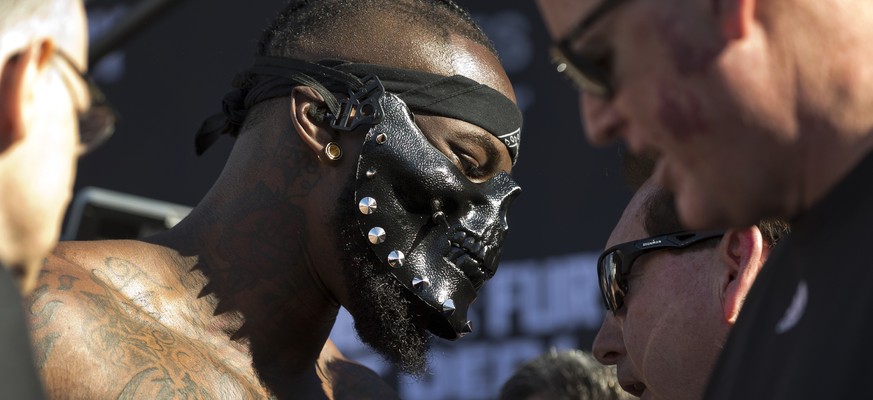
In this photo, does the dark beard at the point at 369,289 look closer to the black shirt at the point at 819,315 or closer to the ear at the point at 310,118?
the ear at the point at 310,118

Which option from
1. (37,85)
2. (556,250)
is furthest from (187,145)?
(37,85)

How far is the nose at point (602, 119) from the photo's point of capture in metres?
1.66

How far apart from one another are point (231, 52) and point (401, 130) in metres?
3.16

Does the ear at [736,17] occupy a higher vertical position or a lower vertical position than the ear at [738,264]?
higher

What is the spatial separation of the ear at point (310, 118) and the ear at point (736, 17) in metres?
1.99

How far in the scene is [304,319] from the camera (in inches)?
134

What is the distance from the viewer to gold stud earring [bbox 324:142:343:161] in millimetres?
3381

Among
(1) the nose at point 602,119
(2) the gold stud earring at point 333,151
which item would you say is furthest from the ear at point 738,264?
(2) the gold stud earring at point 333,151

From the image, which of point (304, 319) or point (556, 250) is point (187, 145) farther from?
point (304, 319)

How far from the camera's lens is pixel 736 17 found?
152 cm

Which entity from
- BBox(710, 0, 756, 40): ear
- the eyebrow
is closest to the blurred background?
the eyebrow

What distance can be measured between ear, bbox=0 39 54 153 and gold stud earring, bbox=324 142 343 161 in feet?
6.17

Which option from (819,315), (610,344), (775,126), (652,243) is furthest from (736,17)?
(610,344)

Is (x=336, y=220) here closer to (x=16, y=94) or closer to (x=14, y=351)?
(x=16, y=94)
